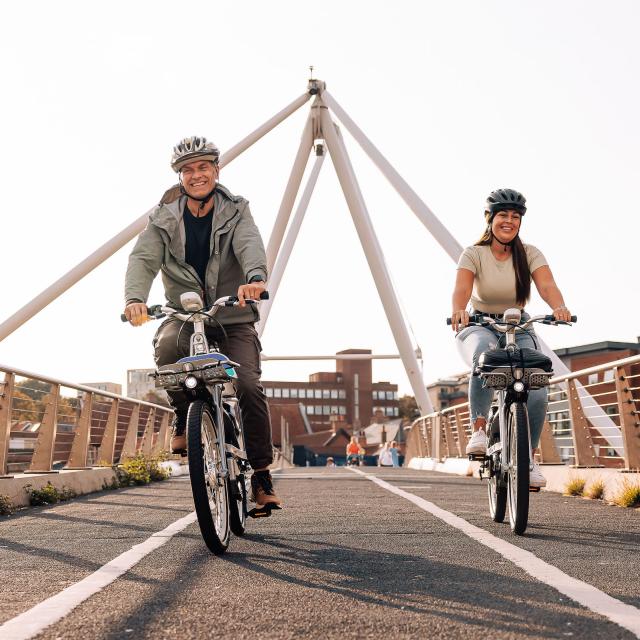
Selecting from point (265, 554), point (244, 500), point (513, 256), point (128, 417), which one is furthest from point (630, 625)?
point (128, 417)

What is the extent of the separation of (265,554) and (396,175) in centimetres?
2716

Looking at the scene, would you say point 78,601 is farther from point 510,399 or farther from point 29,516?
point 29,516

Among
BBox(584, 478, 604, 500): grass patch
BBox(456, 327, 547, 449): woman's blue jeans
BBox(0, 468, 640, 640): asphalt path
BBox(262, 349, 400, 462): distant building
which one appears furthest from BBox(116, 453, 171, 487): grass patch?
BBox(262, 349, 400, 462): distant building

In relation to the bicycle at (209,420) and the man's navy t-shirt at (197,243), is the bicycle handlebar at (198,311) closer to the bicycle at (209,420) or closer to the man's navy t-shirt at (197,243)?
the bicycle at (209,420)

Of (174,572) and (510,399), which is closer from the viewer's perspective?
(174,572)

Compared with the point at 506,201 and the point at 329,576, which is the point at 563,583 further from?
the point at 506,201

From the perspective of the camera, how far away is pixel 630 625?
9.15 feet

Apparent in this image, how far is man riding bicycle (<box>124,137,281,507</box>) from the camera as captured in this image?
5.07m

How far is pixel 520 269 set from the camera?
19.9 ft

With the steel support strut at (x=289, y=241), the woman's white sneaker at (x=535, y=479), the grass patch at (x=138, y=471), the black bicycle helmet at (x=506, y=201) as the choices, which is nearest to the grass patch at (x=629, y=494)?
the woman's white sneaker at (x=535, y=479)

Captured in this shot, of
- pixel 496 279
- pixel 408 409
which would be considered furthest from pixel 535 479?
pixel 408 409

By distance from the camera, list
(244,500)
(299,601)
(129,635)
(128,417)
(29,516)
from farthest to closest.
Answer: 1. (128,417)
2. (29,516)
3. (244,500)
4. (299,601)
5. (129,635)

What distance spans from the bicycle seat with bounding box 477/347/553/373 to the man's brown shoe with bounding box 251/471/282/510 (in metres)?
1.28

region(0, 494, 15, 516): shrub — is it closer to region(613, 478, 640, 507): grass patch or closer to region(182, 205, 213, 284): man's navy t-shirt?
region(182, 205, 213, 284): man's navy t-shirt
